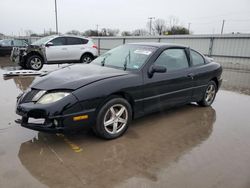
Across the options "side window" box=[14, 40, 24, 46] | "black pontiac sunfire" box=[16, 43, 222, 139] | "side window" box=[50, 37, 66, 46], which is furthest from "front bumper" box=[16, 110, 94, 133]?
"side window" box=[14, 40, 24, 46]

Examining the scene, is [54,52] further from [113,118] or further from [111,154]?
[111,154]

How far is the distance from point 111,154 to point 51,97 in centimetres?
110

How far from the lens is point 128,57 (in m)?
3.98

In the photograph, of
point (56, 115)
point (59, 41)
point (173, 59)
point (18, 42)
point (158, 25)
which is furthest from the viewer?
point (158, 25)

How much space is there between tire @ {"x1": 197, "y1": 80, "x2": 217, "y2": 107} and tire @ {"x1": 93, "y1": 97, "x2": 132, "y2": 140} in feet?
7.82

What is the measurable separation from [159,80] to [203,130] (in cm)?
119

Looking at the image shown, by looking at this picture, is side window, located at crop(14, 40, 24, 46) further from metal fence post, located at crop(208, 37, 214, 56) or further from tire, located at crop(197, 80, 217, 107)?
tire, located at crop(197, 80, 217, 107)

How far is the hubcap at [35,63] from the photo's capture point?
9695 mm

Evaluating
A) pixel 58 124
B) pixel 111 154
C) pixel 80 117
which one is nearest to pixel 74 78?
pixel 80 117

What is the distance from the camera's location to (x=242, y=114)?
472 centimetres

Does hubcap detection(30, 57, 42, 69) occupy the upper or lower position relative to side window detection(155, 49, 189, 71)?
lower

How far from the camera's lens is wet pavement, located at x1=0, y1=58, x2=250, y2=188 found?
242cm

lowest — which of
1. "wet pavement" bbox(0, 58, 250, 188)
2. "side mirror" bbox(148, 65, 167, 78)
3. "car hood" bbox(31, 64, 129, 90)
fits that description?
"wet pavement" bbox(0, 58, 250, 188)

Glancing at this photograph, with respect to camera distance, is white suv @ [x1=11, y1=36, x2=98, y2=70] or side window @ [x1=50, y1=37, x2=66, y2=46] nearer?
white suv @ [x1=11, y1=36, x2=98, y2=70]
